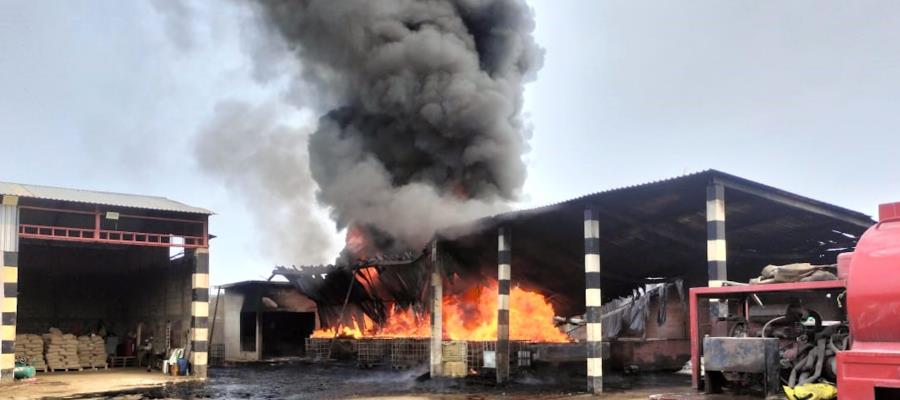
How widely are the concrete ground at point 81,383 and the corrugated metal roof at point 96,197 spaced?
5679 millimetres

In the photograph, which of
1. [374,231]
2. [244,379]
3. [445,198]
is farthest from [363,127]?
[244,379]

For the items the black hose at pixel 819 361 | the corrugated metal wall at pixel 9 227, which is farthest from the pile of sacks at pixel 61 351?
the black hose at pixel 819 361

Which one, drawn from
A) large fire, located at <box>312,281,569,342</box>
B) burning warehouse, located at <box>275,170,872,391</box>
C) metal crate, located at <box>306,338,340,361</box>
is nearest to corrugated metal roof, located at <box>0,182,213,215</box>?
burning warehouse, located at <box>275,170,872,391</box>

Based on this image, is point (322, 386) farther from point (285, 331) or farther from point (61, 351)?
point (285, 331)

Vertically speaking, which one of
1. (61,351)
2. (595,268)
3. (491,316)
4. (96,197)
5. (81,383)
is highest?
(96,197)

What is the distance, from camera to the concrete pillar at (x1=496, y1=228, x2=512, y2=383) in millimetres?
21797

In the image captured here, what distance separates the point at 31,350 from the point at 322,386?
13258mm

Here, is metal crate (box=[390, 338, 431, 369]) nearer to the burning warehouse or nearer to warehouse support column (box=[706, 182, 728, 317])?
the burning warehouse

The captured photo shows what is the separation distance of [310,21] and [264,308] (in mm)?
13477

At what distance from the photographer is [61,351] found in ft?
92.6

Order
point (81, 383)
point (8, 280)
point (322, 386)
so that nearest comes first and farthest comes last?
point (322, 386) → point (8, 280) → point (81, 383)

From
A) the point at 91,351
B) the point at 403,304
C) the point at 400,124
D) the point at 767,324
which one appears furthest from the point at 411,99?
the point at 767,324

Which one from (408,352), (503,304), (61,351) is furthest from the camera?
(61,351)

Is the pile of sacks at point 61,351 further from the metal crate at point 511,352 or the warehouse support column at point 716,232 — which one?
the warehouse support column at point 716,232
